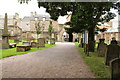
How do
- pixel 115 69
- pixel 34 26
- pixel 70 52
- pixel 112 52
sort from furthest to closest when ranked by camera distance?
pixel 34 26
pixel 70 52
pixel 112 52
pixel 115 69

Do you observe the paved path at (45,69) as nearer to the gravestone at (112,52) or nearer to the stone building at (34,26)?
the gravestone at (112,52)

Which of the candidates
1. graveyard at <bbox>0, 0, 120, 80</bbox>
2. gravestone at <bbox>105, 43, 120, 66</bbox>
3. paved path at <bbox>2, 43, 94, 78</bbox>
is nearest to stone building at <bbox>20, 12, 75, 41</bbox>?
graveyard at <bbox>0, 0, 120, 80</bbox>

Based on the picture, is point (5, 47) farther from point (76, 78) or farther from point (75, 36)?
point (75, 36)

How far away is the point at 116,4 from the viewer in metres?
12.8

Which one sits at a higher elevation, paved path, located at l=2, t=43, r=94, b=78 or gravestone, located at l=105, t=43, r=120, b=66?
gravestone, located at l=105, t=43, r=120, b=66

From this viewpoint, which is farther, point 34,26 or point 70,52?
point 34,26

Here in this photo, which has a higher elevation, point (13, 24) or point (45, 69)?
point (13, 24)

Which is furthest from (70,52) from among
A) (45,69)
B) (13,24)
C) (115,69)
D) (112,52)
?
(13,24)

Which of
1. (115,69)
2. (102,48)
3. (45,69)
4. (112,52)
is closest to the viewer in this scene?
(115,69)

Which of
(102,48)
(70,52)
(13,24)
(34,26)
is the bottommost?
(70,52)

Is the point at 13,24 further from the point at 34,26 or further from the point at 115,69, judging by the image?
the point at 115,69

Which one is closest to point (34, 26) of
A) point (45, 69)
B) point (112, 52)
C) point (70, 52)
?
point (70, 52)

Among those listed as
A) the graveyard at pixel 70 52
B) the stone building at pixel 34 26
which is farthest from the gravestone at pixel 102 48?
the stone building at pixel 34 26

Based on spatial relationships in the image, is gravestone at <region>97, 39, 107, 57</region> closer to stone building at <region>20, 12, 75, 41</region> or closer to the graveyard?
the graveyard
